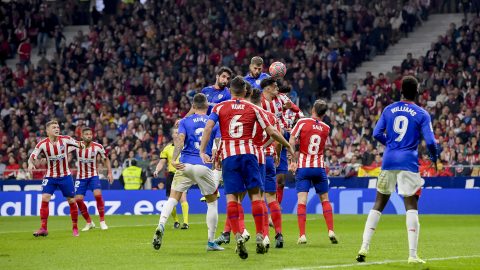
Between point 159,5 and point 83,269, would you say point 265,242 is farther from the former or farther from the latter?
point 159,5

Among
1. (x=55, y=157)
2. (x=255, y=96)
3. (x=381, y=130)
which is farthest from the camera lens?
(x=55, y=157)

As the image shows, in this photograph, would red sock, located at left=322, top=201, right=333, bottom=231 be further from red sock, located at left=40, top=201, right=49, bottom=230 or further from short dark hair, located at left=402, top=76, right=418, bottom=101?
red sock, located at left=40, top=201, right=49, bottom=230

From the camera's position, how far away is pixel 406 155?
12.3 meters

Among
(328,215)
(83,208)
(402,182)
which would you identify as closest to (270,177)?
(328,215)

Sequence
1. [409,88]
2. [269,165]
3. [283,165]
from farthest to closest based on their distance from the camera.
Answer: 1. [283,165]
2. [269,165]
3. [409,88]

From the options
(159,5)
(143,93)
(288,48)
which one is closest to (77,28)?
(159,5)

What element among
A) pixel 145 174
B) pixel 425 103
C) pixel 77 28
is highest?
pixel 77 28

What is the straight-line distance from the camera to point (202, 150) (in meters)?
13.7

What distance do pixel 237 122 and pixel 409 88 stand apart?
2.45 metres

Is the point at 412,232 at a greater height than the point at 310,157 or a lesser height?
lesser

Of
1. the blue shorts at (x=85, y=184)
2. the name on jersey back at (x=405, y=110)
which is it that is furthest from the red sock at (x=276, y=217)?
the blue shorts at (x=85, y=184)

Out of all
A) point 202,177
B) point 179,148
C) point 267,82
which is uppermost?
point 267,82

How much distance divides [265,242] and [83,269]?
9.43 feet

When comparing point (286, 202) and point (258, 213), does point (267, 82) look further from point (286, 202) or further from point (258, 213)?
point (286, 202)
